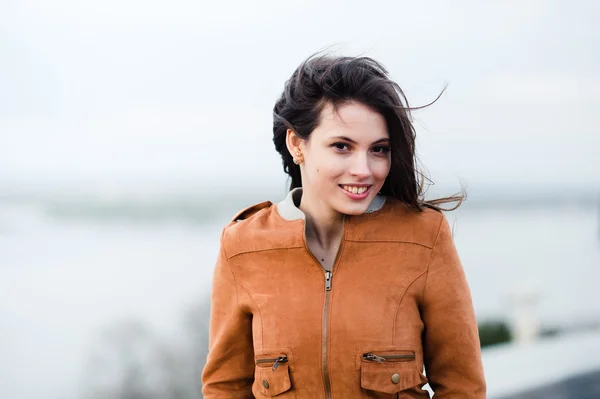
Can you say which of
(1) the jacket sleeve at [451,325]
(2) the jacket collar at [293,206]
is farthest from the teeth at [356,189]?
(1) the jacket sleeve at [451,325]

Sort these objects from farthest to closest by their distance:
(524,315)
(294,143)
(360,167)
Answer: (524,315), (294,143), (360,167)

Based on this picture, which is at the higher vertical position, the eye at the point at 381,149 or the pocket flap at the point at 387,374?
the eye at the point at 381,149

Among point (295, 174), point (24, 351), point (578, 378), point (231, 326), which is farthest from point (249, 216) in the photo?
point (24, 351)

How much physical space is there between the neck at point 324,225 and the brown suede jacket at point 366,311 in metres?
0.06

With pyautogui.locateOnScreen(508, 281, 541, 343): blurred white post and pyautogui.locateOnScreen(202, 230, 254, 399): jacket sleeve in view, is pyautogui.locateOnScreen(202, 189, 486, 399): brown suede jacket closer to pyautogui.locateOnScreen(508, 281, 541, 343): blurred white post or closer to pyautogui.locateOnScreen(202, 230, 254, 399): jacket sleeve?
pyautogui.locateOnScreen(202, 230, 254, 399): jacket sleeve

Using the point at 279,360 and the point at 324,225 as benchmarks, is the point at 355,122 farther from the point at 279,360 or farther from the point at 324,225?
the point at 279,360

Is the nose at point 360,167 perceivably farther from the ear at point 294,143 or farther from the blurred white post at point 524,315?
the blurred white post at point 524,315

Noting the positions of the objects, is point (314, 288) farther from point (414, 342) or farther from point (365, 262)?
point (414, 342)

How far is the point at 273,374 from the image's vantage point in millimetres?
1578

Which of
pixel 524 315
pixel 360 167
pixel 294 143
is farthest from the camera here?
pixel 524 315

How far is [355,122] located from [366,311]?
1.43 feet

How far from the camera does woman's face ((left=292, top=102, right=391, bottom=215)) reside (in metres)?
1.50

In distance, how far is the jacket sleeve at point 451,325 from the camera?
1548 millimetres

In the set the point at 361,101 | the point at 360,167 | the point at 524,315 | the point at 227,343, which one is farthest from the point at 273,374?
the point at 524,315
